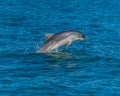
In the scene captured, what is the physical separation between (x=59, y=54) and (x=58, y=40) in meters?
0.77

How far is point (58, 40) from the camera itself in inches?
1527

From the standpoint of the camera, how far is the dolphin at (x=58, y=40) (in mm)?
38656

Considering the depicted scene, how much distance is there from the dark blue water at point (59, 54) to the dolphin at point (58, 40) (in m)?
0.37

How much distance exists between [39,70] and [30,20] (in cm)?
1620

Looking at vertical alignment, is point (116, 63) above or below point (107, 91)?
above

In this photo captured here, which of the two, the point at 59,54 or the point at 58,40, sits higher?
the point at 58,40

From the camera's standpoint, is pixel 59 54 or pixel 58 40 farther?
pixel 59 54

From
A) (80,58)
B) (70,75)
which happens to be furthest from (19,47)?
(70,75)

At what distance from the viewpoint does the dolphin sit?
38656 millimetres

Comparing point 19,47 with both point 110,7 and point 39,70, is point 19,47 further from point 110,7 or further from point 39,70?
point 110,7

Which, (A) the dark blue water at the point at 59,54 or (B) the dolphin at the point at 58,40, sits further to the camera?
(B) the dolphin at the point at 58,40

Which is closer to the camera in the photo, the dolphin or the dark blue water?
the dark blue water

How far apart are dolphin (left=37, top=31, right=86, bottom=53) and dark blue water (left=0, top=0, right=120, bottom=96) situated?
37cm

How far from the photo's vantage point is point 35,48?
40281 mm
